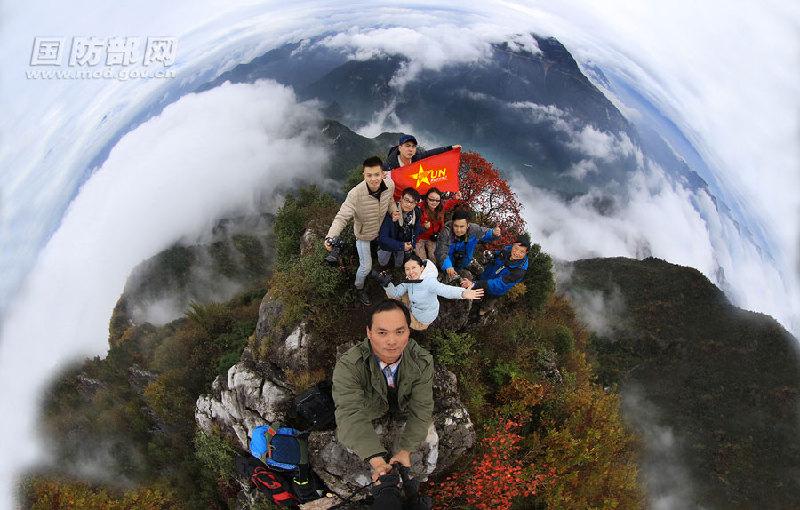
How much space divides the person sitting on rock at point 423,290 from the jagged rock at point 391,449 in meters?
2.38

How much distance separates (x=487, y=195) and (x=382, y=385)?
11762 millimetres

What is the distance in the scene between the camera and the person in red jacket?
834 cm

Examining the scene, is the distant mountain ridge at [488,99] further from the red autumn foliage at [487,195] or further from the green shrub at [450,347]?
the green shrub at [450,347]

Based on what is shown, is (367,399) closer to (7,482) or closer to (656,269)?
(7,482)

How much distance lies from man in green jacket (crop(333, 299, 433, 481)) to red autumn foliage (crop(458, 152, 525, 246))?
34.7 ft

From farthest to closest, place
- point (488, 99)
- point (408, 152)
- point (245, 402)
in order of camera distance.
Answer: point (488, 99), point (245, 402), point (408, 152)

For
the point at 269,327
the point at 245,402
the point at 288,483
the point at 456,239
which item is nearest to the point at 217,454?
the point at 245,402

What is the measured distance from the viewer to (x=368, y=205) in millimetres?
8008

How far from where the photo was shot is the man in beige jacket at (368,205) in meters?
7.41

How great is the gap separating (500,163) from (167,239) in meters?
81.0

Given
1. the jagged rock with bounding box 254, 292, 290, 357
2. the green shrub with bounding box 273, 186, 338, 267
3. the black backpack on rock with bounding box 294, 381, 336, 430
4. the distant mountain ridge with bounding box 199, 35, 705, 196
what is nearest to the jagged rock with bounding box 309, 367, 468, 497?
the black backpack on rock with bounding box 294, 381, 336, 430

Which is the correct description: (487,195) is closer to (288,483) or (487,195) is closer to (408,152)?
(408,152)

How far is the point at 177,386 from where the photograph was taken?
19.1 meters

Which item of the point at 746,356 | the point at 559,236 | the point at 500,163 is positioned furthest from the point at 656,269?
the point at 500,163
